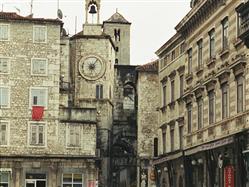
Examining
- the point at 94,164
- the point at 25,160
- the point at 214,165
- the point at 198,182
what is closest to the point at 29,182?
the point at 25,160

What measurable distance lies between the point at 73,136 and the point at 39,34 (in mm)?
9850

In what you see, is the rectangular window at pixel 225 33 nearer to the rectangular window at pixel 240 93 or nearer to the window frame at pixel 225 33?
the window frame at pixel 225 33

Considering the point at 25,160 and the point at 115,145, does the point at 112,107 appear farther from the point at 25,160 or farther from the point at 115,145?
the point at 25,160

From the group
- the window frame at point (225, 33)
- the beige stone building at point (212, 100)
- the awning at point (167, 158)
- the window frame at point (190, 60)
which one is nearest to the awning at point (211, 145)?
the beige stone building at point (212, 100)

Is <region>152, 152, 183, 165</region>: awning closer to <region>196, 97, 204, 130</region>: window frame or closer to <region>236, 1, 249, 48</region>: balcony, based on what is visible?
<region>196, 97, 204, 130</region>: window frame

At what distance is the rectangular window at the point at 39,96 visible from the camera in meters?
66.4

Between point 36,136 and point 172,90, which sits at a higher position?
point 172,90

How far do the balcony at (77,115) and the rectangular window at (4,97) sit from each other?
499 centimetres

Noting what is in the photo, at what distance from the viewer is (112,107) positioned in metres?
89.1

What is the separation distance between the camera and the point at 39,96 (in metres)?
66.6

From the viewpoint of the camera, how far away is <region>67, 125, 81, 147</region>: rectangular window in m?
66.9

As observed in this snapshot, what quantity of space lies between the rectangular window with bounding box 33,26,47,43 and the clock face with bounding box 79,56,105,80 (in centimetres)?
1556

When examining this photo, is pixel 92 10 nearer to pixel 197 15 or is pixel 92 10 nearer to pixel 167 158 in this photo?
pixel 167 158

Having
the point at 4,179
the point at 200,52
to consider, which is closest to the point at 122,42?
the point at 4,179
